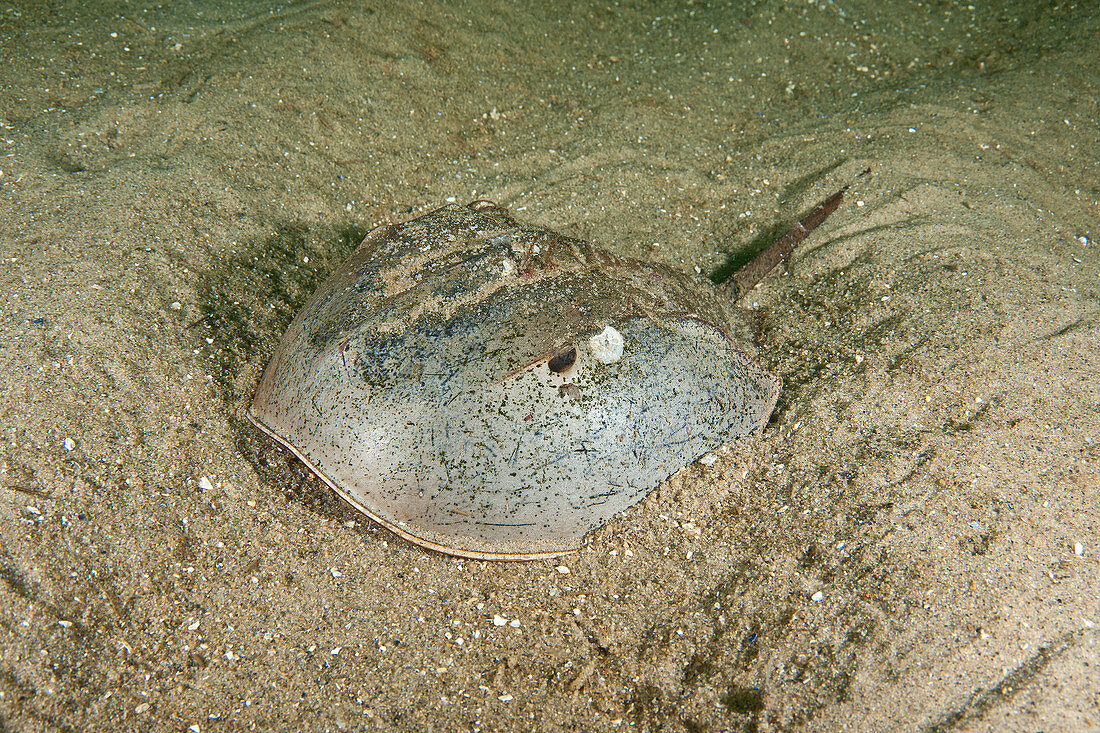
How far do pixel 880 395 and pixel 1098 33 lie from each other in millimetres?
4228

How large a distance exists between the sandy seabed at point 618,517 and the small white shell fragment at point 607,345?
71 centimetres

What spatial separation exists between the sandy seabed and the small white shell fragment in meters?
0.71

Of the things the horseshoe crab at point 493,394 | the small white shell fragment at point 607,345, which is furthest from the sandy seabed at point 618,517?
the small white shell fragment at point 607,345

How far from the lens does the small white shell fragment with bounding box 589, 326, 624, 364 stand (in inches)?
84.7

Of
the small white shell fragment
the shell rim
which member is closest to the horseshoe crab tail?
the small white shell fragment

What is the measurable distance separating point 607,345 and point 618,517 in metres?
0.75

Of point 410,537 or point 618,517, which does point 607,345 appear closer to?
point 618,517

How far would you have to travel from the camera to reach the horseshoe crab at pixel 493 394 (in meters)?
2.07

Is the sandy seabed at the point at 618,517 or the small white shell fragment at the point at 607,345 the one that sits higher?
the small white shell fragment at the point at 607,345

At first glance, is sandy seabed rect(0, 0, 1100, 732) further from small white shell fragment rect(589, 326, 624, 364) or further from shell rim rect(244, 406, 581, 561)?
small white shell fragment rect(589, 326, 624, 364)

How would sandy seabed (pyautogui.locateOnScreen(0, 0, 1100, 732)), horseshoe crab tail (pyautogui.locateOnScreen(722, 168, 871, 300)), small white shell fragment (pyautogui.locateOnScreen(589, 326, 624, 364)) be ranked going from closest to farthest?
sandy seabed (pyautogui.locateOnScreen(0, 0, 1100, 732)) < small white shell fragment (pyautogui.locateOnScreen(589, 326, 624, 364)) < horseshoe crab tail (pyautogui.locateOnScreen(722, 168, 871, 300))

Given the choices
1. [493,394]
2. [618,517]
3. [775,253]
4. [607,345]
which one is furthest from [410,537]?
[775,253]

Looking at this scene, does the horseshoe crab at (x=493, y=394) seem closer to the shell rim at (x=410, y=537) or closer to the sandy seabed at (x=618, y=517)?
the shell rim at (x=410, y=537)

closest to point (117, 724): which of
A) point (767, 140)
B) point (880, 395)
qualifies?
point (880, 395)
